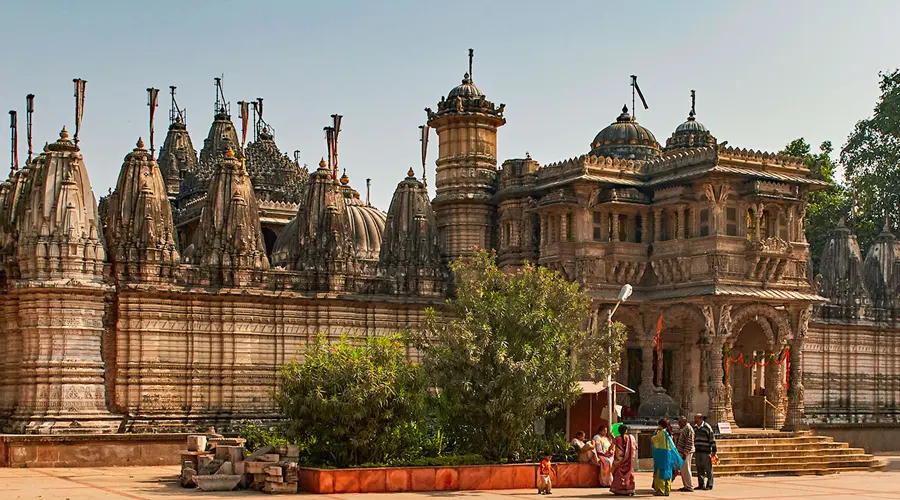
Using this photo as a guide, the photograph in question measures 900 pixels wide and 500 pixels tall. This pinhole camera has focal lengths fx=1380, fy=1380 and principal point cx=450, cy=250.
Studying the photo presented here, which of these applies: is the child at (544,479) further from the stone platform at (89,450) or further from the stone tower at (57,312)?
the stone tower at (57,312)

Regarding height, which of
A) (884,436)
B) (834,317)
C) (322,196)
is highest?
(322,196)

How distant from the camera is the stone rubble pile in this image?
2762cm

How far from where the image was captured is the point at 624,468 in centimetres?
2864

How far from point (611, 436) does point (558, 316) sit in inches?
118

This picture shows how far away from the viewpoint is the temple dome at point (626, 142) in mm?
46469

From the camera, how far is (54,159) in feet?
122

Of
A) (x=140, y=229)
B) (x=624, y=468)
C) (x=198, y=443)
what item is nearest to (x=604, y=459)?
(x=624, y=468)

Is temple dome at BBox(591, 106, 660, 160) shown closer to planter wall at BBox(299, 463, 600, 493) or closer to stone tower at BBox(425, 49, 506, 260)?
stone tower at BBox(425, 49, 506, 260)

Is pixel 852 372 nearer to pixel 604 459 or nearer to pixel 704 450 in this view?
pixel 704 450

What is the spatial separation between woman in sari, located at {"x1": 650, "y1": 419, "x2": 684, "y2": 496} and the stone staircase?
7563 millimetres

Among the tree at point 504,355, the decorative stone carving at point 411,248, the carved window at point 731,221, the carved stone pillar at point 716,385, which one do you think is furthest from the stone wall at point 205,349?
the carved window at point 731,221

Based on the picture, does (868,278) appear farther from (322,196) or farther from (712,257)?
(322,196)

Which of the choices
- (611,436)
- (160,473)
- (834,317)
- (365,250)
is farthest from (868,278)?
(160,473)

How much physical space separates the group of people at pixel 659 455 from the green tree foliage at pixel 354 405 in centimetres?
319
